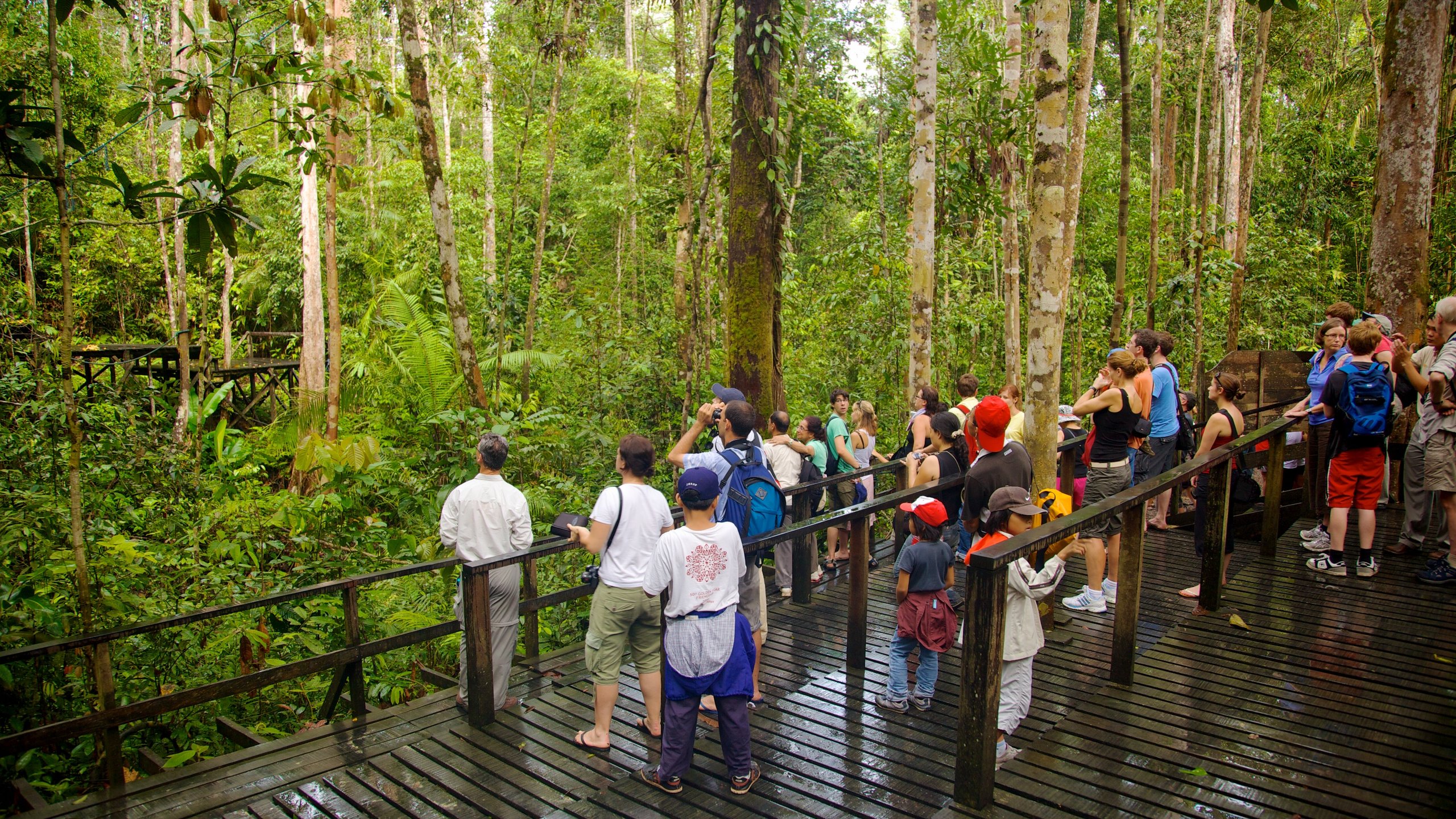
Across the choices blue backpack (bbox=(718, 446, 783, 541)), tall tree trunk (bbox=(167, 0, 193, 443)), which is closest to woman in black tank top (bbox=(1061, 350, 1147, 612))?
blue backpack (bbox=(718, 446, 783, 541))

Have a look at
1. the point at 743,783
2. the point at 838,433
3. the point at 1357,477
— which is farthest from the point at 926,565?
the point at 1357,477

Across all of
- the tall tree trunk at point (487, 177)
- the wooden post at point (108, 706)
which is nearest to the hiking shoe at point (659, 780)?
the wooden post at point (108, 706)

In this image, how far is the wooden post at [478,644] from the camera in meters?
4.48

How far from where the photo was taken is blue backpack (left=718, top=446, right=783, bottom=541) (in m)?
4.53

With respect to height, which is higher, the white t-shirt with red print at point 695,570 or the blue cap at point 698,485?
the blue cap at point 698,485

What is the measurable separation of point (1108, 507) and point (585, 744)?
111 inches

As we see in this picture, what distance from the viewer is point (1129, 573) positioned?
4469 millimetres

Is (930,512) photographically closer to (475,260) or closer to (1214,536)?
(1214,536)

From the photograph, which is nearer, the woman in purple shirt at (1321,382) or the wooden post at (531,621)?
the wooden post at (531,621)

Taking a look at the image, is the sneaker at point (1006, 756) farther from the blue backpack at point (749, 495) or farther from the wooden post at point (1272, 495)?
the wooden post at point (1272, 495)

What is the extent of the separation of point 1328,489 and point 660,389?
6.79 m

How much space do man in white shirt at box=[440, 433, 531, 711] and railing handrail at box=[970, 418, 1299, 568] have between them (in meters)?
2.53

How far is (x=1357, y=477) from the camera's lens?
5508 mm

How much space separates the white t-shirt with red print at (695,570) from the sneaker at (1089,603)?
117 inches
